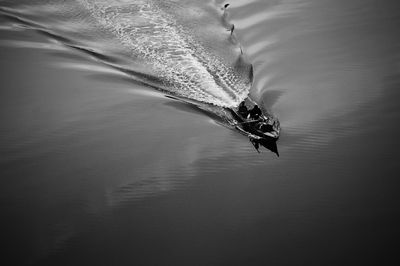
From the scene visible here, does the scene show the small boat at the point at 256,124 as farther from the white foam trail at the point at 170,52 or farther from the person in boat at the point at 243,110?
the white foam trail at the point at 170,52

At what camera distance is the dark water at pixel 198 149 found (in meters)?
3.45

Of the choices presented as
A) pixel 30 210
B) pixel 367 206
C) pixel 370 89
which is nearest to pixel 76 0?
pixel 30 210

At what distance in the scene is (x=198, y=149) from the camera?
14.5 ft

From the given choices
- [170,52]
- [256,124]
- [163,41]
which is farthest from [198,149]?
[163,41]

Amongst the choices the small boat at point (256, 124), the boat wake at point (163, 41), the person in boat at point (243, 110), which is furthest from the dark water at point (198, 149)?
the person in boat at point (243, 110)

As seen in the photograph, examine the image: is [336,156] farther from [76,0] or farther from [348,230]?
[76,0]

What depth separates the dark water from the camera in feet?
11.3

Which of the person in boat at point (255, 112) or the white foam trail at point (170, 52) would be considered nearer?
the person in boat at point (255, 112)

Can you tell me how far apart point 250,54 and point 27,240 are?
4.06m

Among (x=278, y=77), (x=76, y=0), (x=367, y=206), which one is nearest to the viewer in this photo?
(x=367, y=206)

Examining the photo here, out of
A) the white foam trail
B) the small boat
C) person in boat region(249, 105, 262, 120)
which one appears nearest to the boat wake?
the white foam trail

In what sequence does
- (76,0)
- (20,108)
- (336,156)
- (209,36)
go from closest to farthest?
1. (336,156)
2. (20,108)
3. (209,36)
4. (76,0)

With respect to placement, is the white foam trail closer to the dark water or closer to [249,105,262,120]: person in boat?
the dark water

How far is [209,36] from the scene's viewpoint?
6195mm
